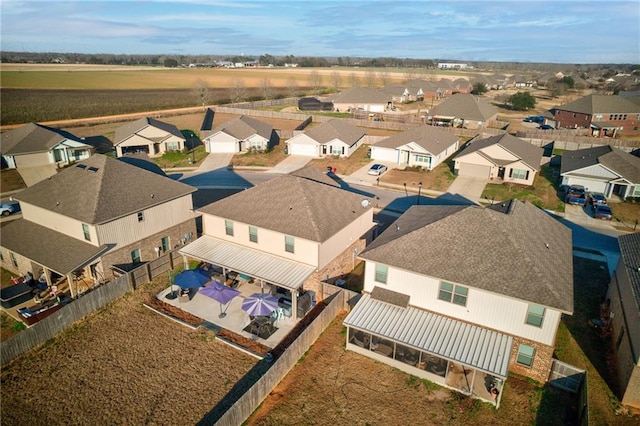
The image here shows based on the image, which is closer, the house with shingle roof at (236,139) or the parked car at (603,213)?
the parked car at (603,213)

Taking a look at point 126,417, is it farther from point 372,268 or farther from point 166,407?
point 372,268

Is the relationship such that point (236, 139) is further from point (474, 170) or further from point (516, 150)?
point (516, 150)

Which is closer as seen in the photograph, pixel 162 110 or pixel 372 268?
pixel 372 268

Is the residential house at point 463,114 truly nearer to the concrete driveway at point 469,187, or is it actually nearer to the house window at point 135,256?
the concrete driveway at point 469,187

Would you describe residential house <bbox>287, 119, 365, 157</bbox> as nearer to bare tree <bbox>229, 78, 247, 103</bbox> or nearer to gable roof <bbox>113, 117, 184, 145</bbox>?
gable roof <bbox>113, 117, 184, 145</bbox>

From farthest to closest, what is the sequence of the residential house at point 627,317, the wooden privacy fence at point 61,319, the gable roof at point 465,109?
the gable roof at point 465,109 → the wooden privacy fence at point 61,319 → the residential house at point 627,317

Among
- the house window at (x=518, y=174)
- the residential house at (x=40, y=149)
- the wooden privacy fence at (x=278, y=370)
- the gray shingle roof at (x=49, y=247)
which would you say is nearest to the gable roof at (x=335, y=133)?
the house window at (x=518, y=174)

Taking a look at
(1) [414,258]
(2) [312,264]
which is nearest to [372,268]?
(1) [414,258]
